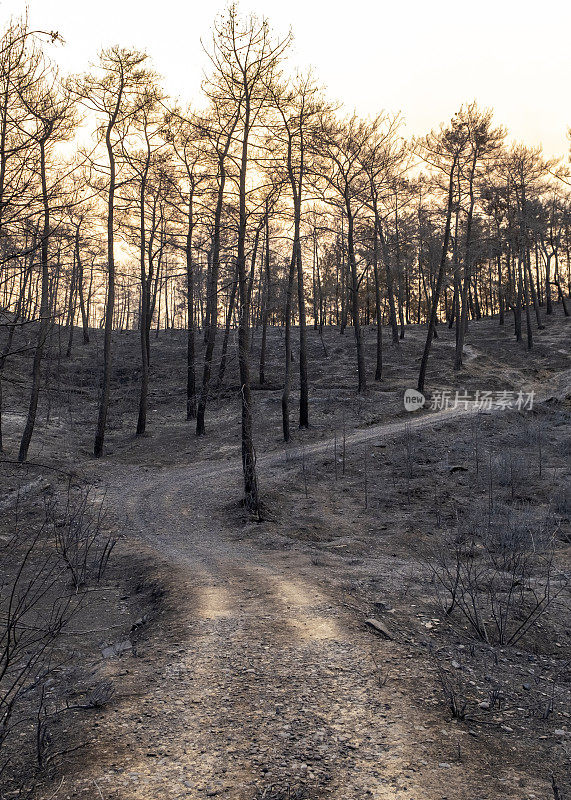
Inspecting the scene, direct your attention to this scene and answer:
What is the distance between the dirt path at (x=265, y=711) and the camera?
4164 millimetres

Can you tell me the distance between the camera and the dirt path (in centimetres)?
416

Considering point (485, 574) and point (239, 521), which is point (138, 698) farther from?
point (239, 521)

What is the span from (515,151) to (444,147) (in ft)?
41.8

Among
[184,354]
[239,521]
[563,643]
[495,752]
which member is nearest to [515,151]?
[184,354]

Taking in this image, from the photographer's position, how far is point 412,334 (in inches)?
1725
